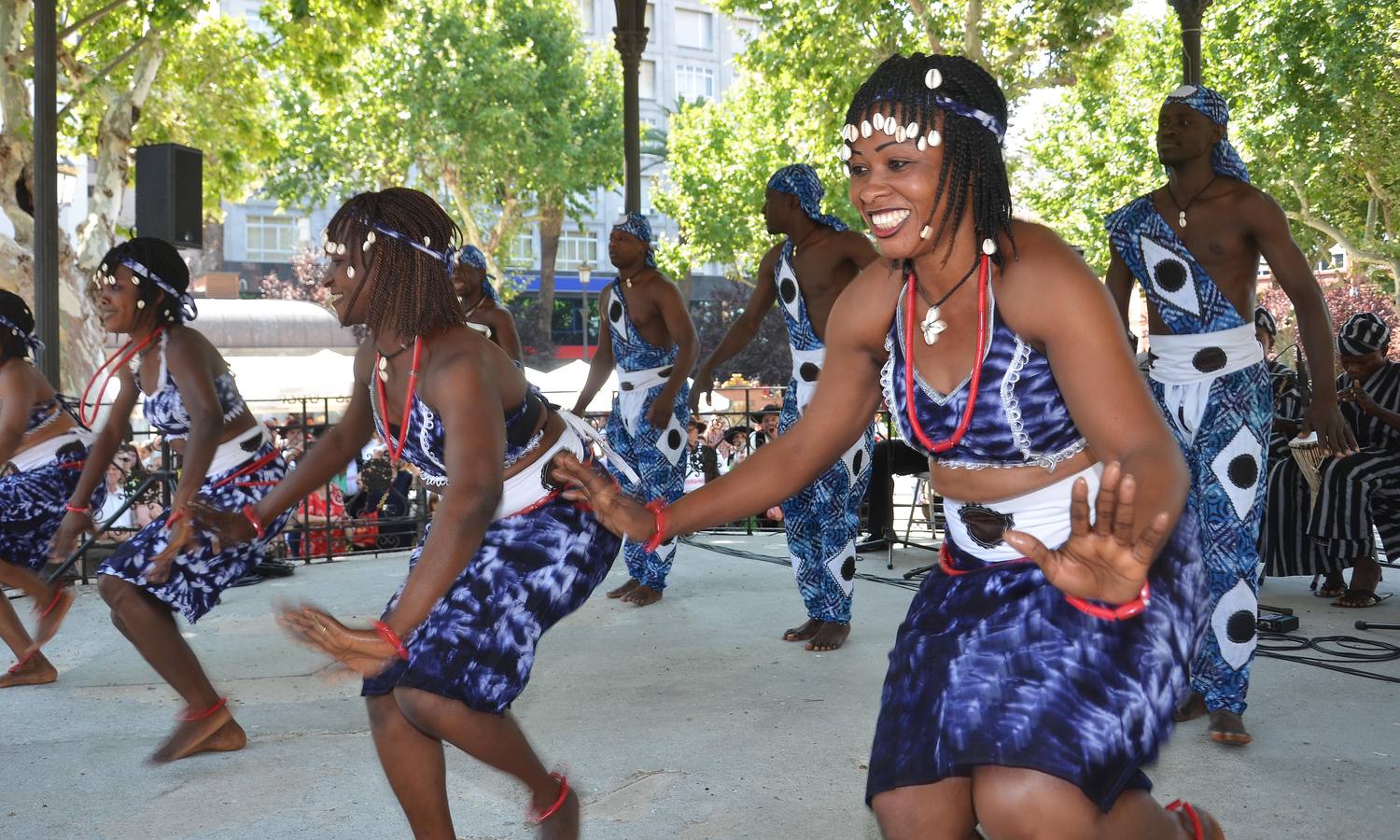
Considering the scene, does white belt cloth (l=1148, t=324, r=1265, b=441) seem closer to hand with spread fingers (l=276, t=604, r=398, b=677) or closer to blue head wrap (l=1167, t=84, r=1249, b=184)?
blue head wrap (l=1167, t=84, r=1249, b=184)

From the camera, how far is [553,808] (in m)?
3.21

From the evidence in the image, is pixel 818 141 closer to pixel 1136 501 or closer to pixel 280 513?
pixel 280 513

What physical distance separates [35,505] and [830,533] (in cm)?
368

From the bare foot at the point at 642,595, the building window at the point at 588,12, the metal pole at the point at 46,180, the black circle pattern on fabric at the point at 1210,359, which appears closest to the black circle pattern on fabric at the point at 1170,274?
the black circle pattern on fabric at the point at 1210,359

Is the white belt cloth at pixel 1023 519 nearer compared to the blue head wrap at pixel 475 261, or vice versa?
the white belt cloth at pixel 1023 519

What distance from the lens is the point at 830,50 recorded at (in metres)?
18.1

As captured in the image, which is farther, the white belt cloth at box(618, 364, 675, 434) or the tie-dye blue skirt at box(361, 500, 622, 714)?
the white belt cloth at box(618, 364, 675, 434)

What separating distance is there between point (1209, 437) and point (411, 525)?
8025 millimetres

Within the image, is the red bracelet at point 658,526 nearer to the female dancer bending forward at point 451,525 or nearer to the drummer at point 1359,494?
the female dancer bending forward at point 451,525

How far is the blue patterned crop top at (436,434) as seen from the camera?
321cm

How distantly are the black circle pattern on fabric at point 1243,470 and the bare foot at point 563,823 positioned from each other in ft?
8.85

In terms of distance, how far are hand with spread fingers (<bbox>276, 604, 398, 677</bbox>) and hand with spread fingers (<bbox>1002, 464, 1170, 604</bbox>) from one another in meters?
1.34

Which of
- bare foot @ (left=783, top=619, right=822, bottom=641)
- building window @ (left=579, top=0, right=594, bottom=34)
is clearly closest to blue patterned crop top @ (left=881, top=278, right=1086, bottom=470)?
bare foot @ (left=783, top=619, right=822, bottom=641)

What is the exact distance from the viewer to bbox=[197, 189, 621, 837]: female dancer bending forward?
2.91 m
